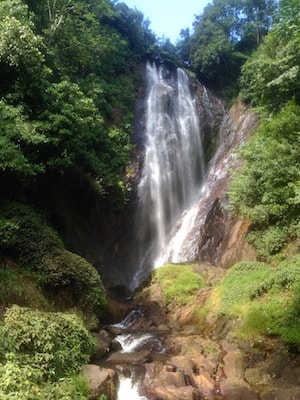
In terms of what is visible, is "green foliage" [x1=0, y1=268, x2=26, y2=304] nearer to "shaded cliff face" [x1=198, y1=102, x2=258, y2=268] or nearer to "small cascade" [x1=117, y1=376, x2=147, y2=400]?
"small cascade" [x1=117, y1=376, x2=147, y2=400]

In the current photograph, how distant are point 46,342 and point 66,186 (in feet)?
30.8

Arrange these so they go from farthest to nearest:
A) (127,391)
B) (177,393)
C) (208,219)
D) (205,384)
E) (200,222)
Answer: (200,222), (208,219), (205,384), (127,391), (177,393)

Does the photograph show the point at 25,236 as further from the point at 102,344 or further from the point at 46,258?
the point at 102,344

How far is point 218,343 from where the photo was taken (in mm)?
9867

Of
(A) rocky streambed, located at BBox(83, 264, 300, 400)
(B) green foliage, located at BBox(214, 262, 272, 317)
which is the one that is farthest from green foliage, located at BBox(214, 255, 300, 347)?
(A) rocky streambed, located at BBox(83, 264, 300, 400)

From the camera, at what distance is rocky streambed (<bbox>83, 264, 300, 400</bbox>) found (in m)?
7.34

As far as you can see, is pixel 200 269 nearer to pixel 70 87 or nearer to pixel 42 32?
pixel 70 87

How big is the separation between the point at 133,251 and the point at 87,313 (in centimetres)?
1123

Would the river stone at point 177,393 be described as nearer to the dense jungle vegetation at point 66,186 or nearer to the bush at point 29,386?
the dense jungle vegetation at point 66,186

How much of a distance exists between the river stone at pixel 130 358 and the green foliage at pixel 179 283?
404 centimetres

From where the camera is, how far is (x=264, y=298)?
10.3 m

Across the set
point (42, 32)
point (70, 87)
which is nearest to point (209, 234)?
point (70, 87)

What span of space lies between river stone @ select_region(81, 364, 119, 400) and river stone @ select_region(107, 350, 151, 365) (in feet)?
5.18

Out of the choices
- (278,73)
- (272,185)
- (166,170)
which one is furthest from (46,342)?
(166,170)
